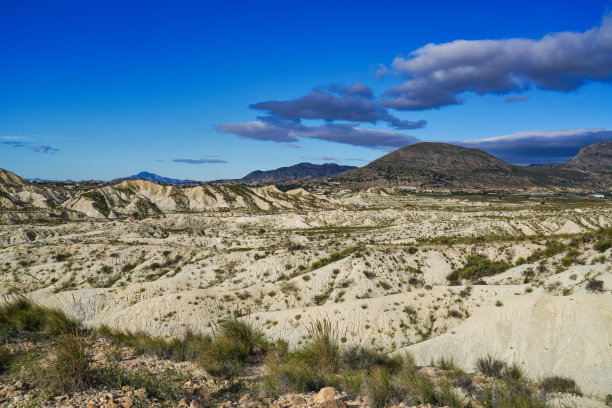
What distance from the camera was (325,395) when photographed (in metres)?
6.93

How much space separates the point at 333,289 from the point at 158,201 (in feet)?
333

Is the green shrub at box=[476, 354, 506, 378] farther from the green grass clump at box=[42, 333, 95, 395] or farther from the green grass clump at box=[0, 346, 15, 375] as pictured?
the green grass clump at box=[0, 346, 15, 375]

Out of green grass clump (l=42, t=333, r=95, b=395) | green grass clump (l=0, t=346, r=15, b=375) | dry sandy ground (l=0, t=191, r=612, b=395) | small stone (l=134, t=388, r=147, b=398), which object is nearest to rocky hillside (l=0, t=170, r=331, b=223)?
dry sandy ground (l=0, t=191, r=612, b=395)

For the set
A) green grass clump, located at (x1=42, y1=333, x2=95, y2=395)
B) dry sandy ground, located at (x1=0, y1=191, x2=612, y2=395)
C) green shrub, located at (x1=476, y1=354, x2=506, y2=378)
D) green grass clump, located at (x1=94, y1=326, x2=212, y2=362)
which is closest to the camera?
green grass clump, located at (x1=42, y1=333, x2=95, y2=395)

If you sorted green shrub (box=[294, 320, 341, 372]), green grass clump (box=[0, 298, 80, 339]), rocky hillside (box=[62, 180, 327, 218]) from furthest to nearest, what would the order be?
rocky hillside (box=[62, 180, 327, 218]), green shrub (box=[294, 320, 341, 372]), green grass clump (box=[0, 298, 80, 339])

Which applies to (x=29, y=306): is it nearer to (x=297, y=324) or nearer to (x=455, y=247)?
(x=297, y=324)

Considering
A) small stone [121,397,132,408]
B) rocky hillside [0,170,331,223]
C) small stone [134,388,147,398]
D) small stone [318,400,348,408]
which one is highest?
rocky hillside [0,170,331,223]

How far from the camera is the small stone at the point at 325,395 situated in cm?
678

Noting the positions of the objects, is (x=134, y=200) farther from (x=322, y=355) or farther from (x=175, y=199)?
(x=322, y=355)

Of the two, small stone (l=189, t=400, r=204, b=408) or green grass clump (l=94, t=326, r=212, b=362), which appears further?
green grass clump (l=94, t=326, r=212, b=362)

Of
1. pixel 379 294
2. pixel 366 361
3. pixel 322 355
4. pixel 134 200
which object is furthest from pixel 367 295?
pixel 134 200

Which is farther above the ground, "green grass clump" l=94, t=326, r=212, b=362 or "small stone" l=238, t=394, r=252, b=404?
"small stone" l=238, t=394, r=252, b=404

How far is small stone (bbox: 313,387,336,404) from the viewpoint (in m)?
6.78

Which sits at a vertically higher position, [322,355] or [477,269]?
[322,355]
